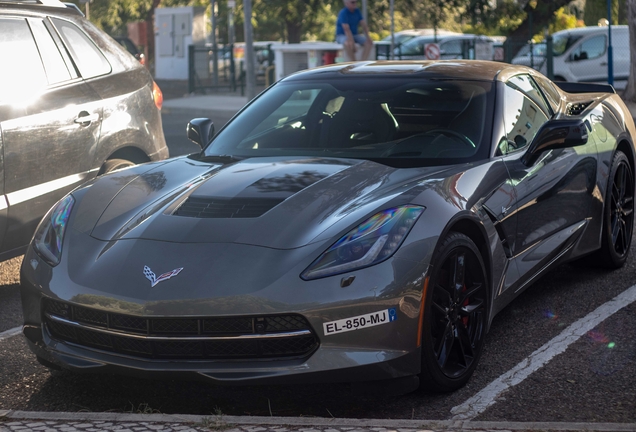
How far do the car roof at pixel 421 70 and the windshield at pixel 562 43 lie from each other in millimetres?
18307

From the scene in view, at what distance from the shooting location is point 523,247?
4.71m

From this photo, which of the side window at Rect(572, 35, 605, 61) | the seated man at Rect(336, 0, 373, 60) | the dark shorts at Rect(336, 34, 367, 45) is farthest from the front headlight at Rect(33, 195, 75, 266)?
the side window at Rect(572, 35, 605, 61)

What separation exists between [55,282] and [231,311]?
0.84 meters

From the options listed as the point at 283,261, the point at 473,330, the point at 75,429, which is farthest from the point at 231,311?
the point at 473,330

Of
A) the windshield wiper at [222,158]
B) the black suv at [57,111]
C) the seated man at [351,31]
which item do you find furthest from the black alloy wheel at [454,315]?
the seated man at [351,31]

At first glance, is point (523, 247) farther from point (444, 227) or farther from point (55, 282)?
point (55, 282)

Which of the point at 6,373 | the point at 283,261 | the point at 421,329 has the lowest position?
the point at 6,373

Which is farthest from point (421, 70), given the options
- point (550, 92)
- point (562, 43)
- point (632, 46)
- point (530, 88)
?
point (562, 43)

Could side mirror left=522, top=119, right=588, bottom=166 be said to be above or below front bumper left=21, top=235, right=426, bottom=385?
above

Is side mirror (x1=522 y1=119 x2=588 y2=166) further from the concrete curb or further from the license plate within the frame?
the concrete curb

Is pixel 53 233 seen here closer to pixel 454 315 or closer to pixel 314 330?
pixel 314 330

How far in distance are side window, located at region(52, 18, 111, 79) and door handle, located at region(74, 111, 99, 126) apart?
0.33m

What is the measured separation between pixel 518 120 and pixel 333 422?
2.44 metres

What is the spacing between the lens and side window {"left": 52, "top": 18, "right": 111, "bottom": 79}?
6.33 metres
